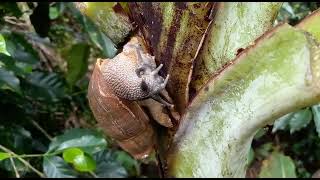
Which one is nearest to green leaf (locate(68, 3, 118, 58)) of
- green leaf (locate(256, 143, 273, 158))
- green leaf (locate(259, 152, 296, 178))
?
green leaf (locate(259, 152, 296, 178))

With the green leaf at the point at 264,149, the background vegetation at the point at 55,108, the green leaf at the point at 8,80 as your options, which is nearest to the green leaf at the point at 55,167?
the background vegetation at the point at 55,108

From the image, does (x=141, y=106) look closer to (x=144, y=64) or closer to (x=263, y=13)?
(x=144, y=64)

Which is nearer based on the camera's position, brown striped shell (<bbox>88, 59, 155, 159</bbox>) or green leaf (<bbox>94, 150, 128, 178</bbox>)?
brown striped shell (<bbox>88, 59, 155, 159</bbox>)

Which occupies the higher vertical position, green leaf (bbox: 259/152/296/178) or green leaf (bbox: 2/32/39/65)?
green leaf (bbox: 2/32/39/65)

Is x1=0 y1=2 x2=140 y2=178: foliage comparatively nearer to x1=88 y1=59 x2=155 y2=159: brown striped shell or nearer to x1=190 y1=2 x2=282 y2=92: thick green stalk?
x1=88 y1=59 x2=155 y2=159: brown striped shell

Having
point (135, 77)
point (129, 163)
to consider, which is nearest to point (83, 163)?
point (135, 77)

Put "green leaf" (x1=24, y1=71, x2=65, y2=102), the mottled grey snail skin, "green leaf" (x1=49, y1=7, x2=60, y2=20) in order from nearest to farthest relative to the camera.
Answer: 1. the mottled grey snail skin
2. "green leaf" (x1=24, y1=71, x2=65, y2=102)
3. "green leaf" (x1=49, y1=7, x2=60, y2=20)

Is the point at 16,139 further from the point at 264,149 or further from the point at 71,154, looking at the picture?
the point at 264,149
